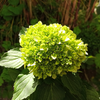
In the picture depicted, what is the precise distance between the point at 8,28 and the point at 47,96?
731 mm

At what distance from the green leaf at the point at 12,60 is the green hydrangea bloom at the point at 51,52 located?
0.10m

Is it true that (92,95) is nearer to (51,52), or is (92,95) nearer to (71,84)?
(71,84)

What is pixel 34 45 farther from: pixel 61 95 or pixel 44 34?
pixel 61 95

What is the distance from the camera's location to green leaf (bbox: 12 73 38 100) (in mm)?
509

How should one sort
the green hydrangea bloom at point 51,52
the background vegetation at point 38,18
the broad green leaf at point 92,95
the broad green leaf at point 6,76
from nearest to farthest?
the green hydrangea bloom at point 51,52 < the broad green leaf at point 92,95 < the broad green leaf at point 6,76 < the background vegetation at point 38,18

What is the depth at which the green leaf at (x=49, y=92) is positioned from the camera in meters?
0.54

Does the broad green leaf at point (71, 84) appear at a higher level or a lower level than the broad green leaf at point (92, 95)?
higher

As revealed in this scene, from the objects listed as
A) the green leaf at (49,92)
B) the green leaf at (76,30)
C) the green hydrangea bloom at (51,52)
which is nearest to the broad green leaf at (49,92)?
the green leaf at (49,92)

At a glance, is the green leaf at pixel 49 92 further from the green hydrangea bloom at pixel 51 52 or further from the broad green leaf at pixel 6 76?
the broad green leaf at pixel 6 76

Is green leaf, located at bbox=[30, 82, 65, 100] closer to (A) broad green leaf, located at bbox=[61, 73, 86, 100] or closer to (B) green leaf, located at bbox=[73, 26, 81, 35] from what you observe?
(A) broad green leaf, located at bbox=[61, 73, 86, 100]

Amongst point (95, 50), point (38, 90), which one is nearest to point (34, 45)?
point (38, 90)

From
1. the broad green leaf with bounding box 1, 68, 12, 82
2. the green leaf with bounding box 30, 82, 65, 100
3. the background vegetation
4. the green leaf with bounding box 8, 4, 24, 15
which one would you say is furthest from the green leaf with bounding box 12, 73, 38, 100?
the green leaf with bounding box 8, 4, 24, 15

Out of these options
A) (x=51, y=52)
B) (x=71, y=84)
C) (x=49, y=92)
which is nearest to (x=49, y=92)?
(x=49, y=92)

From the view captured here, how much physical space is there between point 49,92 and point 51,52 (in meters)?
0.22
